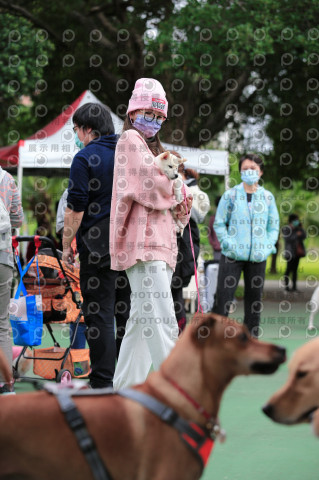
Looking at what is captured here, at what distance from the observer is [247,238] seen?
7.73 m

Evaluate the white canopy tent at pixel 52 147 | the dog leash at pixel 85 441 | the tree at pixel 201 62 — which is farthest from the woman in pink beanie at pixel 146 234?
the tree at pixel 201 62

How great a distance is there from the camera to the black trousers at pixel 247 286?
7.68m

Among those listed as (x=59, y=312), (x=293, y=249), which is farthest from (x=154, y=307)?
(x=293, y=249)

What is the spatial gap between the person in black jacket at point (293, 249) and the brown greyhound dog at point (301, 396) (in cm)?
1644

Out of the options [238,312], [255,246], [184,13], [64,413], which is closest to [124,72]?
[184,13]

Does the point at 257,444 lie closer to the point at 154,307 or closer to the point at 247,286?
the point at 154,307

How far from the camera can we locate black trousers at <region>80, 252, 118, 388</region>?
504cm

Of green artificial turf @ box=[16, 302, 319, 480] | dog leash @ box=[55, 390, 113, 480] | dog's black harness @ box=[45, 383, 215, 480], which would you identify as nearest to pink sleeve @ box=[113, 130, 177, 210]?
green artificial turf @ box=[16, 302, 319, 480]

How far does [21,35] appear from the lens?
15523 millimetres

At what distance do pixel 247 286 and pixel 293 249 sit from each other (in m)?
12.3

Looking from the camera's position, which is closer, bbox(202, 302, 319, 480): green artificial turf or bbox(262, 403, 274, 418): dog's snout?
bbox(262, 403, 274, 418): dog's snout

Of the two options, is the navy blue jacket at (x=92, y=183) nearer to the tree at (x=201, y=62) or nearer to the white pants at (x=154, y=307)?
the white pants at (x=154, y=307)

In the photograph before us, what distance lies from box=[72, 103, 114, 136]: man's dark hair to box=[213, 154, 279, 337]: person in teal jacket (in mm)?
2727

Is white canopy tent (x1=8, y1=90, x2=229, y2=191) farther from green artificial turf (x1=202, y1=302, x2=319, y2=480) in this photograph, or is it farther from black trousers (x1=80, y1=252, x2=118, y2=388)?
black trousers (x1=80, y1=252, x2=118, y2=388)
